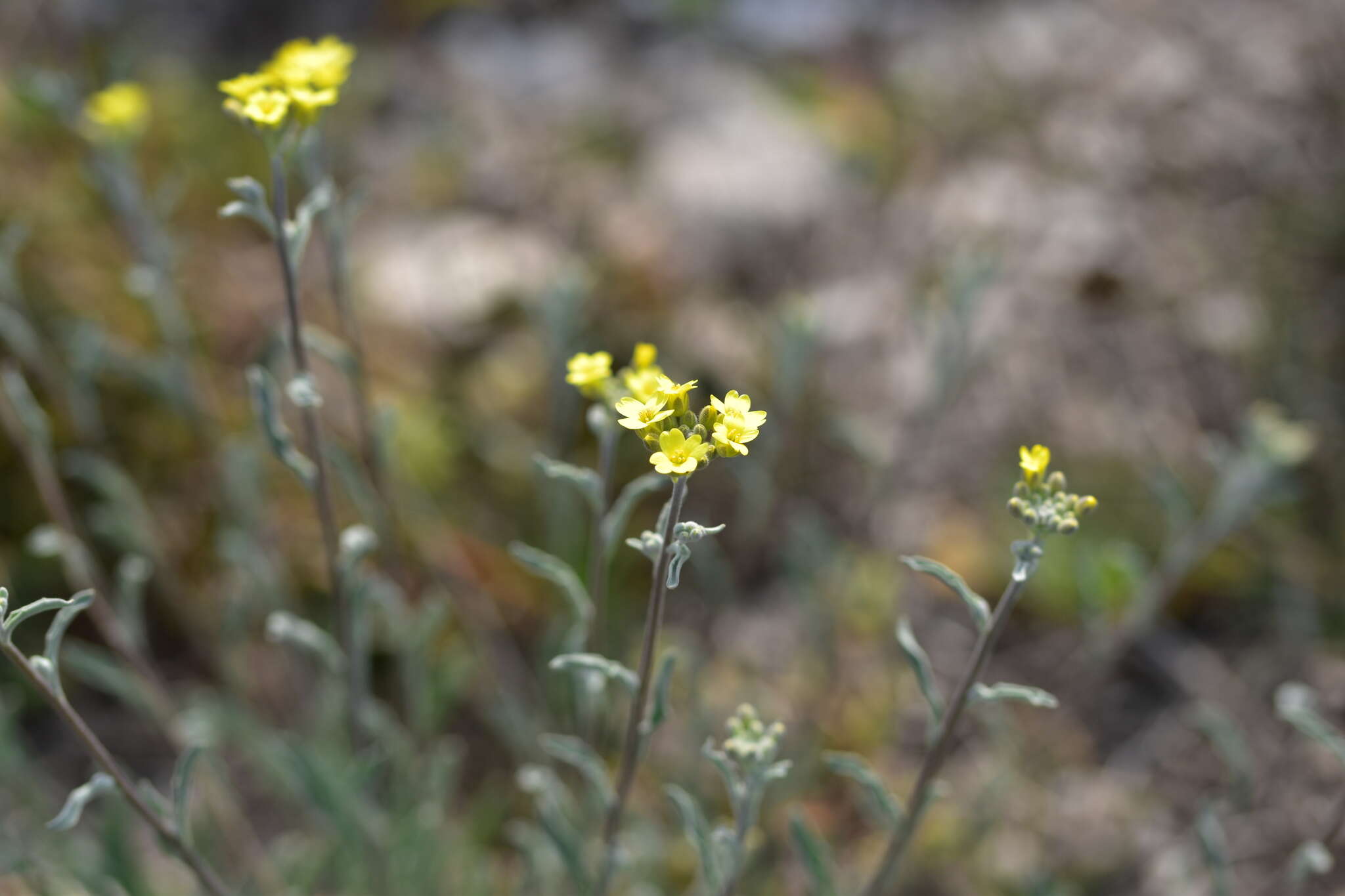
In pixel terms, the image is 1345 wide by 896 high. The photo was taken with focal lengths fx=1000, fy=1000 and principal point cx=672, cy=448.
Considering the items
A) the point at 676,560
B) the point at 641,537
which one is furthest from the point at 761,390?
the point at 676,560

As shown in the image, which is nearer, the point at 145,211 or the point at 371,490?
the point at 145,211

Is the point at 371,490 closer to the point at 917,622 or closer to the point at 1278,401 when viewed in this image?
the point at 917,622

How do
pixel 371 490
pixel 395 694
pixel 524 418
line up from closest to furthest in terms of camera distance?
1. pixel 371 490
2. pixel 395 694
3. pixel 524 418

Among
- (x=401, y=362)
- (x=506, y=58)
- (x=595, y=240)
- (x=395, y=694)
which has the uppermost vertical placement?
(x=506, y=58)

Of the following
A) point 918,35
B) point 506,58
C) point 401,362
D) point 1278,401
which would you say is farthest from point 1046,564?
point 506,58

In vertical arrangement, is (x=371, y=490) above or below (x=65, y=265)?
below

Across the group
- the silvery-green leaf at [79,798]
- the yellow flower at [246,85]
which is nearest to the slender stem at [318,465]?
the yellow flower at [246,85]
